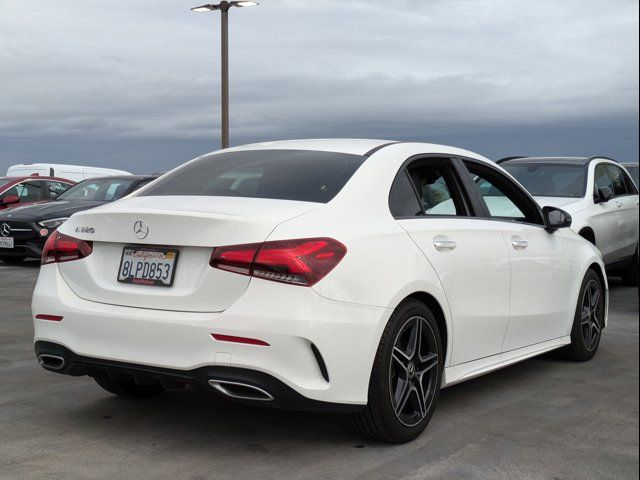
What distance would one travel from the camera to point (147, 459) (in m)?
4.31

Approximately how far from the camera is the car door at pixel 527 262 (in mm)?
5758

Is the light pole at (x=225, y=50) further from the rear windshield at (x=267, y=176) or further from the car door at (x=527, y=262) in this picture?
the rear windshield at (x=267, y=176)

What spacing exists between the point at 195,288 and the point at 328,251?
0.62 m

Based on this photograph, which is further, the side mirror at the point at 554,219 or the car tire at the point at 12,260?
the car tire at the point at 12,260

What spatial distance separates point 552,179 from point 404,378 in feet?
24.2

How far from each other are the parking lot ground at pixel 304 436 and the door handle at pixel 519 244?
35.7 inches

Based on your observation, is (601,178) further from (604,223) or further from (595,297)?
(595,297)

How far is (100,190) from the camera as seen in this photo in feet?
51.7

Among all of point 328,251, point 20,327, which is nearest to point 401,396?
point 328,251

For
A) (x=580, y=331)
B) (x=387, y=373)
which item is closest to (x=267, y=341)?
(x=387, y=373)

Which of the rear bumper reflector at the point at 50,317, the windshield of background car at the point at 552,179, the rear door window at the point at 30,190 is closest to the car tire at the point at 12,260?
the rear door window at the point at 30,190

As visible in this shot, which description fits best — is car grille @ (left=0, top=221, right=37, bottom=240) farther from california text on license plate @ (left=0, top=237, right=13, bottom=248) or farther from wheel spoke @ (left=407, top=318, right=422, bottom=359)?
wheel spoke @ (left=407, top=318, right=422, bottom=359)

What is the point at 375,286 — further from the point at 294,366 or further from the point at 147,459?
the point at 147,459

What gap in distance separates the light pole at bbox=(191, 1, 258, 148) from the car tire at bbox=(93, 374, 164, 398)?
16024 mm
